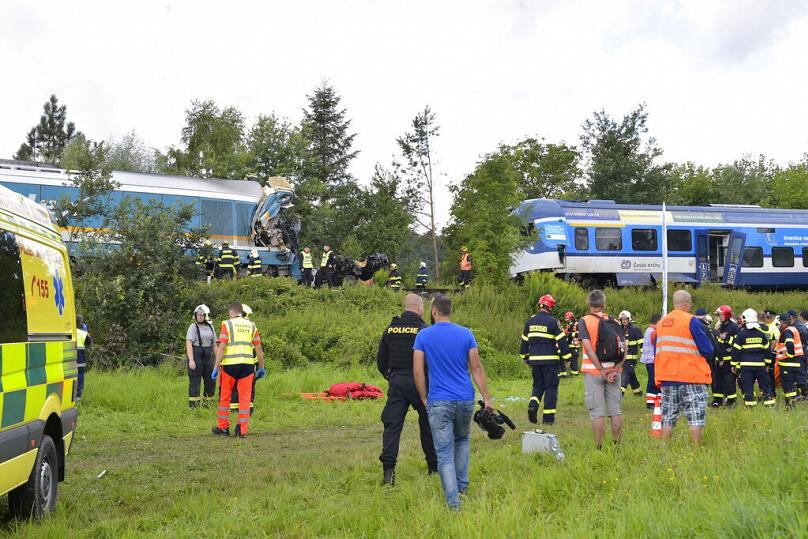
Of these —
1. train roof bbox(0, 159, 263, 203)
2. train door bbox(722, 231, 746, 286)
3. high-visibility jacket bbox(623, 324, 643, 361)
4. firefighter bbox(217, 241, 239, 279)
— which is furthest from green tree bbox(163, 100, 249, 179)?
high-visibility jacket bbox(623, 324, 643, 361)

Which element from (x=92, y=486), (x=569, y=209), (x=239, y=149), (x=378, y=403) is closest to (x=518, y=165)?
(x=239, y=149)

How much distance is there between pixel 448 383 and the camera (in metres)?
6.67

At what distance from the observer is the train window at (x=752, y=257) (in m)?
31.1

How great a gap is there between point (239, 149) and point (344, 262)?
20.4m

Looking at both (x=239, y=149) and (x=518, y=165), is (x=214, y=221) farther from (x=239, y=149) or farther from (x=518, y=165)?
(x=518, y=165)

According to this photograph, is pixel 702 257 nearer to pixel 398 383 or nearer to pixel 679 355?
pixel 679 355

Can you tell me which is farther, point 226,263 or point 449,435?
point 226,263

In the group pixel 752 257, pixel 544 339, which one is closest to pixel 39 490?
pixel 544 339

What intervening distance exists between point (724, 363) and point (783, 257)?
2009 cm

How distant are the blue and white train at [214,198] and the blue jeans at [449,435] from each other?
62.0 ft

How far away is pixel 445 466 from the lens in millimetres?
6520

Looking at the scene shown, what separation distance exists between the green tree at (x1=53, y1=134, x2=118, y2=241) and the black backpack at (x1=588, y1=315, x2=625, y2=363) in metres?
16.2

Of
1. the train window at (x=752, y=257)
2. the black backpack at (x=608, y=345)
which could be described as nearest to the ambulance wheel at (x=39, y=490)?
the black backpack at (x=608, y=345)

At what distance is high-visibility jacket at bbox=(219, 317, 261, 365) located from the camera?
1105cm
